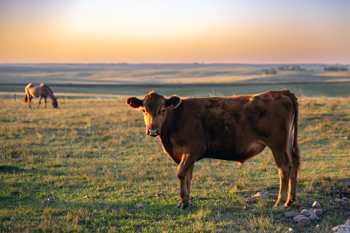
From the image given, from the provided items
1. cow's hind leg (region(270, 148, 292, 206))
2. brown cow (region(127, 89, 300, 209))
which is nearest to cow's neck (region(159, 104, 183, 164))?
brown cow (region(127, 89, 300, 209))

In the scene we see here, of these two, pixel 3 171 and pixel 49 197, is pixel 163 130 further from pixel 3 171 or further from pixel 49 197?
pixel 3 171

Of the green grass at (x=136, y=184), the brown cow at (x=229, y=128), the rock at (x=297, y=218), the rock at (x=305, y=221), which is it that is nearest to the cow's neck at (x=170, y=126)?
the brown cow at (x=229, y=128)

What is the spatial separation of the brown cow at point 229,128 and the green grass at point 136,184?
0.72 m

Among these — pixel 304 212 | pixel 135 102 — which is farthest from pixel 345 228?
pixel 135 102

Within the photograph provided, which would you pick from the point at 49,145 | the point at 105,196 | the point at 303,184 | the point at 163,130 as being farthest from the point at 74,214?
the point at 49,145

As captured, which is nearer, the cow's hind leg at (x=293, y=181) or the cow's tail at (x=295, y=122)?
the cow's hind leg at (x=293, y=181)

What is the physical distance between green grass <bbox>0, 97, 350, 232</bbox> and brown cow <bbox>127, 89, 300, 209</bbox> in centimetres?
72

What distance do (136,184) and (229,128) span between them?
299 centimetres

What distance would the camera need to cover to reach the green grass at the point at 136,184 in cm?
570

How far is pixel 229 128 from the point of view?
6.55 meters

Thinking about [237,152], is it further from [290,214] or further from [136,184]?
[136,184]

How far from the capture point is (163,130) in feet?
22.0

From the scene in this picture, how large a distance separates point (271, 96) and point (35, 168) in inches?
273

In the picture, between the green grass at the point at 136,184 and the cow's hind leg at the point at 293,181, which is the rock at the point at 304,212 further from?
the cow's hind leg at the point at 293,181
